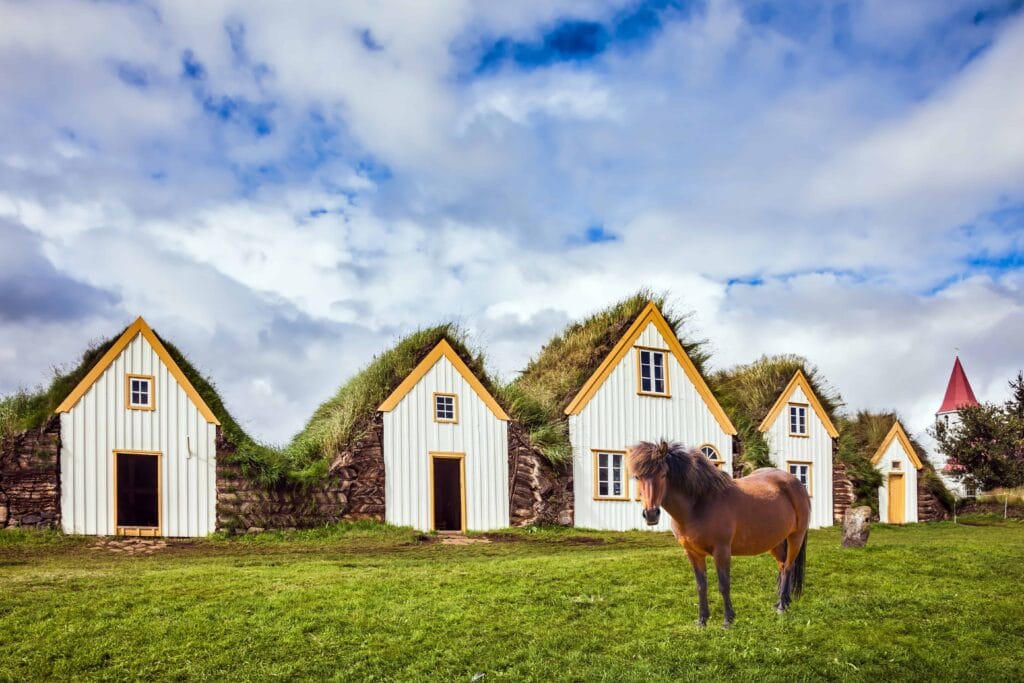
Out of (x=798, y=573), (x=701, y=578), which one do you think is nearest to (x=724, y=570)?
(x=701, y=578)

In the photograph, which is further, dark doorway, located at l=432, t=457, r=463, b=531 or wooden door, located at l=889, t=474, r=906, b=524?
wooden door, located at l=889, t=474, r=906, b=524

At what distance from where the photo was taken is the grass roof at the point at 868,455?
32.6 metres

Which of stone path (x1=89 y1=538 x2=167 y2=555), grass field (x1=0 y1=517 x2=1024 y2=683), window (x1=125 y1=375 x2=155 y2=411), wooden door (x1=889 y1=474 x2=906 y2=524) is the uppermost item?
window (x1=125 y1=375 x2=155 y2=411)

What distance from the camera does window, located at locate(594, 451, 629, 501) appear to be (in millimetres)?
26328

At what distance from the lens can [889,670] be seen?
9758 mm

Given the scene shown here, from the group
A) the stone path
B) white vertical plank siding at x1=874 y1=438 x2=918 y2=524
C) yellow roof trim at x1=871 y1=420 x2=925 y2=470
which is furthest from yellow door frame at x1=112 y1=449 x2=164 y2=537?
white vertical plank siding at x1=874 y1=438 x2=918 y2=524

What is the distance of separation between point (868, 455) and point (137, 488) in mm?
24157

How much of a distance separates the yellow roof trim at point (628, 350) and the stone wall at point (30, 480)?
12922mm

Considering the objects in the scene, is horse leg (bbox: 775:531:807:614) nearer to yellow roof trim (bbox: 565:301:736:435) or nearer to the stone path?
the stone path

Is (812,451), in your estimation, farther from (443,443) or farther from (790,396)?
(443,443)

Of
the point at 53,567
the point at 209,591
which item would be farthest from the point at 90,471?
the point at 209,591

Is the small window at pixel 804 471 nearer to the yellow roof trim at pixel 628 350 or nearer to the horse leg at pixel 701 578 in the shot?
the yellow roof trim at pixel 628 350

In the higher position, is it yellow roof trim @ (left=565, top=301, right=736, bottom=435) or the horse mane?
yellow roof trim @ (left=565, top=301, right=736, bottom=435)

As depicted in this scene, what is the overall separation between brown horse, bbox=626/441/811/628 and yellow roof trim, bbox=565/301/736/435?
16.7 m
